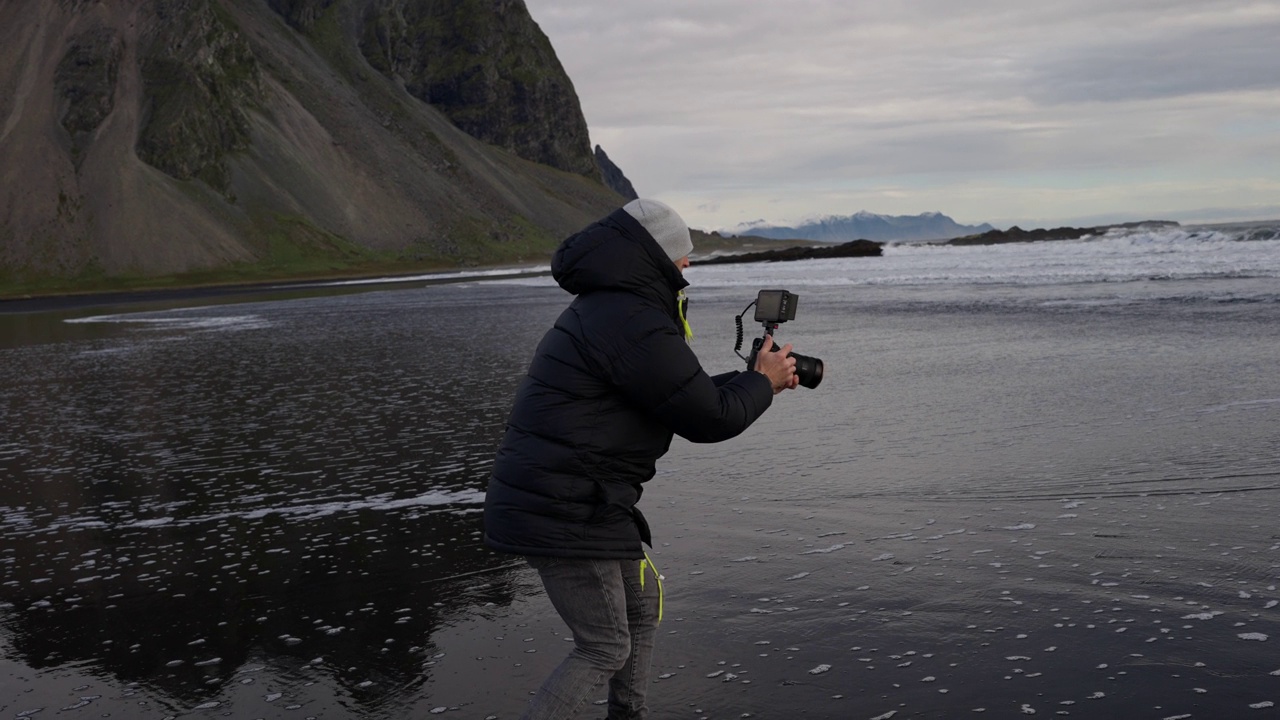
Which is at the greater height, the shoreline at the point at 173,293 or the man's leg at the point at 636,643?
the man's leg at the point at 636,643

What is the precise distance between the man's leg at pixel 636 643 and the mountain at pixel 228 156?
8710 centimetres

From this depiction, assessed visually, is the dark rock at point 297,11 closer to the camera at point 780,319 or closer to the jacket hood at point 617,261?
the camera at point 780,319

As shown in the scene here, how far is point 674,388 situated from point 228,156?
108498 mm

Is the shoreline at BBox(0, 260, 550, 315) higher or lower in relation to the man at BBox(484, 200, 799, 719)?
lower

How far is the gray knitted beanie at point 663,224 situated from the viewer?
13.2 feet

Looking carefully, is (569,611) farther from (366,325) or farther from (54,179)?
(54,179)

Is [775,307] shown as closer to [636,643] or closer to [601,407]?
[601,407]

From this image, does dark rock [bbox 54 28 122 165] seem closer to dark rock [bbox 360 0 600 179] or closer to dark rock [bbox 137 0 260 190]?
dark rock [bbox 137 0 260 190]

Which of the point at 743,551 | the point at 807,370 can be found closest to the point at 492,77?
the point at 743,551

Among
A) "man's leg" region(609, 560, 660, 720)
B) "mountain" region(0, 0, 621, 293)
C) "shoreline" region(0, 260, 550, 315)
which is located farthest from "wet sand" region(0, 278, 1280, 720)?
"mountain" region(0, 0, 621, 293)

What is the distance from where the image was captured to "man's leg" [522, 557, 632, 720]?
401 centimetres

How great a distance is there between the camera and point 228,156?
342ft

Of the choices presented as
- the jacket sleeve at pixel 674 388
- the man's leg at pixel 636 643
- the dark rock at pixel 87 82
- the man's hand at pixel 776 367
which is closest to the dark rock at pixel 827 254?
the dark rock at pixel 87 82

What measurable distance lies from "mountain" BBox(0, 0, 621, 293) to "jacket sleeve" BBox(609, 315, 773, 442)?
87546 millimetres
